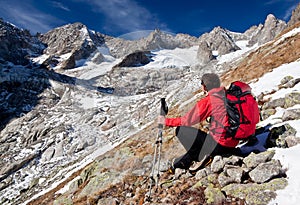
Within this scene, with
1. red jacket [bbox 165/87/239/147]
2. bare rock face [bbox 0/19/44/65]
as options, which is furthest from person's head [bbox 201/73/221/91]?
bare rock face [bbox 0/19/44/65]

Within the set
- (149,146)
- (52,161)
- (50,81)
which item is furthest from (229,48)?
(149,146)

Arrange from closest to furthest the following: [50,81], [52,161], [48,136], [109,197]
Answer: [109,197] < [52,161] < [48,136] < [50,81]

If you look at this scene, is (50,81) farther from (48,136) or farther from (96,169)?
(96,169)

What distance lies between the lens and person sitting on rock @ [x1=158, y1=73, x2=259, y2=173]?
5.26m

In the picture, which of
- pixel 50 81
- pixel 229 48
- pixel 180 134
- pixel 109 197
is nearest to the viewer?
pixel 180 134

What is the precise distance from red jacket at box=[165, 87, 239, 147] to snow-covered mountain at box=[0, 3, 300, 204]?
4.47ft

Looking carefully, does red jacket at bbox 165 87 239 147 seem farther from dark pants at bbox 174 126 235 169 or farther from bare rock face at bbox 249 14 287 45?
bare rock face at bbox 249 14 287 45

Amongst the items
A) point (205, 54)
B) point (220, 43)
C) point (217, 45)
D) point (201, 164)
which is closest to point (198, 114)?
point (201, 164)

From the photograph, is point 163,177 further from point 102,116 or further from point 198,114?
point 102,116

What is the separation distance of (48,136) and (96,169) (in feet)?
112

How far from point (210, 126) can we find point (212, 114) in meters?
0.43

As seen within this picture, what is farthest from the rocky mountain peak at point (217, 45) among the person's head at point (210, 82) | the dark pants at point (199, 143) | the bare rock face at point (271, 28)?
the person's head at point (210, 82)

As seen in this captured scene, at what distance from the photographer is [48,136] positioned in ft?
139

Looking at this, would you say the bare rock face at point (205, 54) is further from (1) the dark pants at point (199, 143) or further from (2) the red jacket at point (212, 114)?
(2) the red jacket at point (212, 114)
